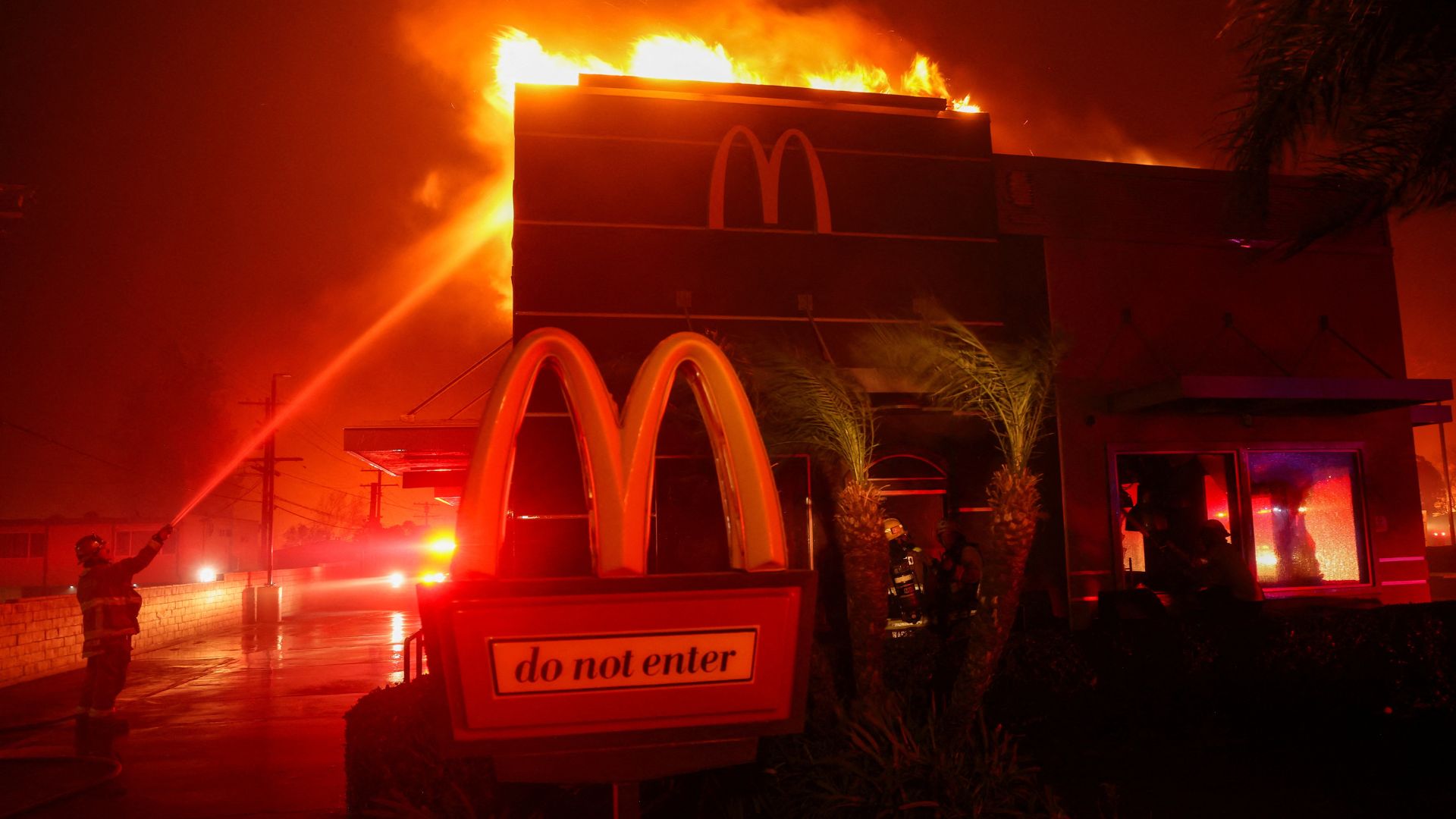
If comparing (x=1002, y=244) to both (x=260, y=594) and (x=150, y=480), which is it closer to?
(x=260, y=594)

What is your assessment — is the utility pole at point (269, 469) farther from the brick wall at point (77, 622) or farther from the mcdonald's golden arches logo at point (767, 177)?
the mcdonald's golden arches logo at point (767, 177)

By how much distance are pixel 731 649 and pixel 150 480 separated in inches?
2354

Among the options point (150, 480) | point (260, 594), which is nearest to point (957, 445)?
point (260, 594)

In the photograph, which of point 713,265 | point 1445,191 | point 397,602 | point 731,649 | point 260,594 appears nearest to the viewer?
point 731,649

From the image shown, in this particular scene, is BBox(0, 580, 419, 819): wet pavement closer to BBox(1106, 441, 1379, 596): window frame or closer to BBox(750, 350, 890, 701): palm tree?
BBox(750, 350, 890, 701): palm tree

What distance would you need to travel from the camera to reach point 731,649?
3.44 metres

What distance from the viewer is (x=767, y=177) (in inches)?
488

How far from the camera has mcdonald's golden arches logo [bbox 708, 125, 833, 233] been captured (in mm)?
12273

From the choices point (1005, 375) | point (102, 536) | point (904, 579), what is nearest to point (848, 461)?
point (1005, 375)

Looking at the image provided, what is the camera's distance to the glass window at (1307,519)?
13.0 metres

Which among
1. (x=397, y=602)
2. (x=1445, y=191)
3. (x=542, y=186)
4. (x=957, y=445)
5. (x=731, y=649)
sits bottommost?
(x=397, y=602)

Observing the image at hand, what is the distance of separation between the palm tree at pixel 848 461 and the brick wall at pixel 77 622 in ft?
42.4

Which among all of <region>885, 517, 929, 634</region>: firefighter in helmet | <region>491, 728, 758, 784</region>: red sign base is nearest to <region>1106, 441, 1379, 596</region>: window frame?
<region>885, 517, 929, 634</region>: firefighter in helmet

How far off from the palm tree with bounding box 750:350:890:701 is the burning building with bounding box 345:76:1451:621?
10.5 ft
